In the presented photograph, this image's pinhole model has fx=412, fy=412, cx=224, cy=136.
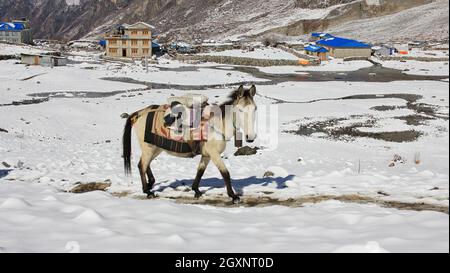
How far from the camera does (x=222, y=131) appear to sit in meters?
7.74

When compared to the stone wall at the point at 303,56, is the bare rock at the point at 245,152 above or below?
below

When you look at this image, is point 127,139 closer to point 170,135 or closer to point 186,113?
point 170,135

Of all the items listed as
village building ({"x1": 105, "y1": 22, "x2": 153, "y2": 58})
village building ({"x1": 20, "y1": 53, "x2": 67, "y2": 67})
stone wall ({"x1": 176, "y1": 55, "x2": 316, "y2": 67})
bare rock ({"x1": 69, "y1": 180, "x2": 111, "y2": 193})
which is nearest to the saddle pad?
bare rock ({"x1": 69, "y1": 180, "x2": 111, "y2": 193})

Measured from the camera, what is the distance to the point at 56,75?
166 feet

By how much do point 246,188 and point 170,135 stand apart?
6.95 ft

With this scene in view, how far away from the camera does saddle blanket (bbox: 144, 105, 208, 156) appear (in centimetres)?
793

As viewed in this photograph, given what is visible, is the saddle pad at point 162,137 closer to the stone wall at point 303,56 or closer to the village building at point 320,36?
the stone wall at point 303,56

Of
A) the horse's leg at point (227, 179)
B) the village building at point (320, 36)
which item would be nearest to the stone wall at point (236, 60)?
the village building at point (320, 36)

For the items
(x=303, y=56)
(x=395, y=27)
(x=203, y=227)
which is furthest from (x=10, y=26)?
(x=203, y=227)

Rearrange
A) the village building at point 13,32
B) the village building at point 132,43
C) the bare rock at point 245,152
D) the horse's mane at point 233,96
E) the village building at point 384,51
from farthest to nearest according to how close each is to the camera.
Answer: the village building at point 13,32, the village building at point 384,51, the village building at point 132,43, the bare rock at point 245,152, the horse's mane at point 233,96

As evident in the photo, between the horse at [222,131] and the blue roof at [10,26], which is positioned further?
the blue roof at [10,26]

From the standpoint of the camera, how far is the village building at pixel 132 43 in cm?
8762

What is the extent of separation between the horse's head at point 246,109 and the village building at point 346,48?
288 ft

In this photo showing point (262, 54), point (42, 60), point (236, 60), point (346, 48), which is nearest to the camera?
point (42, 60)
